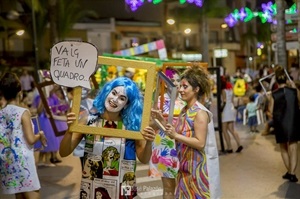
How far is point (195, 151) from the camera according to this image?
12.4 feet

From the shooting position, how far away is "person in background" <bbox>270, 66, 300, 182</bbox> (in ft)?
22.8

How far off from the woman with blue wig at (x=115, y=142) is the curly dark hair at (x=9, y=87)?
4.12ft

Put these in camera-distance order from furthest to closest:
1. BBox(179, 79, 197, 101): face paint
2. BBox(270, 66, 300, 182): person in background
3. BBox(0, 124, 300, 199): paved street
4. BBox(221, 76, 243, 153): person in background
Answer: BBox(221, 76, 243, 153): person in background → BBox(270, 66, 300, 182): person in background → BBox(0, 124, 300, 199): paved street → BBox(179, 79, 197, 101): face paint

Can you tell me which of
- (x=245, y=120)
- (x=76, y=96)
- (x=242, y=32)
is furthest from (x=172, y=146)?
(x=242, y=32)

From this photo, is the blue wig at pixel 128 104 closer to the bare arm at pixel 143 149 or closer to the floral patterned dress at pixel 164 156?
the bare arm at pixel 143 149

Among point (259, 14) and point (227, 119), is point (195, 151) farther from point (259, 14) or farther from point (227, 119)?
point (259, 14)

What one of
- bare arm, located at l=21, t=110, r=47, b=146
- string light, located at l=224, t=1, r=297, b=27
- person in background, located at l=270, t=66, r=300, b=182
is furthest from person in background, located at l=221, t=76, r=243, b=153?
bare arm, located at l=21, t=110, r=47, b=146

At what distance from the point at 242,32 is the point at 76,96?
5149 centimetres

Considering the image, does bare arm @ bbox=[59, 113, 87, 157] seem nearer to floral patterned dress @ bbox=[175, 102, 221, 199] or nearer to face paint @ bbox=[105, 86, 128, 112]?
face paint @ bbox=[105, 86, 128, 112]

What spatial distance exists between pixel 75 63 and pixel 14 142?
1.55 m

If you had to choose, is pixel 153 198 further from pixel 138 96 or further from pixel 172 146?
pixel 138 96

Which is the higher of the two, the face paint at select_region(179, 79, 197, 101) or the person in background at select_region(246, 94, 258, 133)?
the face paint at select_region(179, 79, 197, 101)

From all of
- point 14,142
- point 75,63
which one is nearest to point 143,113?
point 75,63

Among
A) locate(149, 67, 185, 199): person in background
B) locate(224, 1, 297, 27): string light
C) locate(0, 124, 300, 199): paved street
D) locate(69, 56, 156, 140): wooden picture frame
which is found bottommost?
locate(0, 124, 300, 199): paved street
